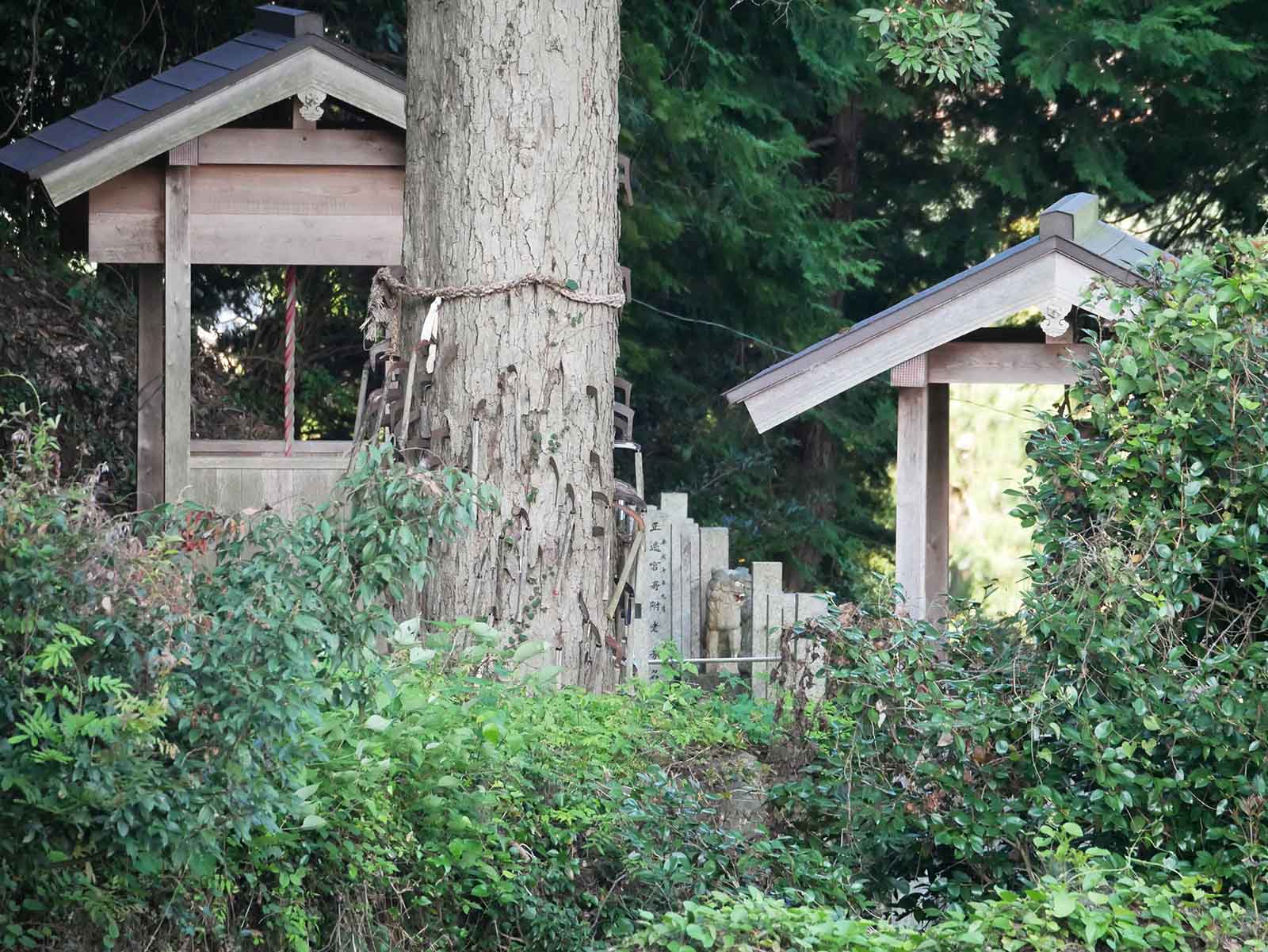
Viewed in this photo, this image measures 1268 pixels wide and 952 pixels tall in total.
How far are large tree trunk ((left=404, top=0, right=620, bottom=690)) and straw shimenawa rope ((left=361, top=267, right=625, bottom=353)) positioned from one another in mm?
30

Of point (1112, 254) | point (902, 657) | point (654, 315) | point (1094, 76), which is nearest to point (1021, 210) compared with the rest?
point (1094, 76)

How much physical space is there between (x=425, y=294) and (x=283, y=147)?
8.89 ft

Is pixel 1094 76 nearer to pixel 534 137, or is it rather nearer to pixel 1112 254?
pixel 1112 254

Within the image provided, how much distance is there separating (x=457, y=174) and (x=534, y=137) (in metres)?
0.32

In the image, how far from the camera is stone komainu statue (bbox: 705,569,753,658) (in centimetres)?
996

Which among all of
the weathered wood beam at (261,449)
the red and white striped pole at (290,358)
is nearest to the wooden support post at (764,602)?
the weathered wood beam at (261,449)

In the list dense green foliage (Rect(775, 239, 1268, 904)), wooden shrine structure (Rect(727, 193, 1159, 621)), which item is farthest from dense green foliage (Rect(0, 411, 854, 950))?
wooden shrine structure (Rect(727, 193, 1159, 621))

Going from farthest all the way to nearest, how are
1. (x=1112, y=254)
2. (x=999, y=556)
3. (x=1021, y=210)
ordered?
(x=999, y=556), (x=1021, y=210), (x=1112, y=254)

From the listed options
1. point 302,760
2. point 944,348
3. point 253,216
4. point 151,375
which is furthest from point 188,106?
point 302,760

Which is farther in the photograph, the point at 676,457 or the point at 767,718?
the point at 676,457

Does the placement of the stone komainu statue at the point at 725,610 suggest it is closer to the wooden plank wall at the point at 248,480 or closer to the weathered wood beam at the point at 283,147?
the wooden plank wall at the point at 248,480

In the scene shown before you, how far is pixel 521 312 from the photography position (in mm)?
5715

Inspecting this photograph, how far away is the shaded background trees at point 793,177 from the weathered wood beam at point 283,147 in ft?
14.1

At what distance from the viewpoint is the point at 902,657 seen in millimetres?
4590
